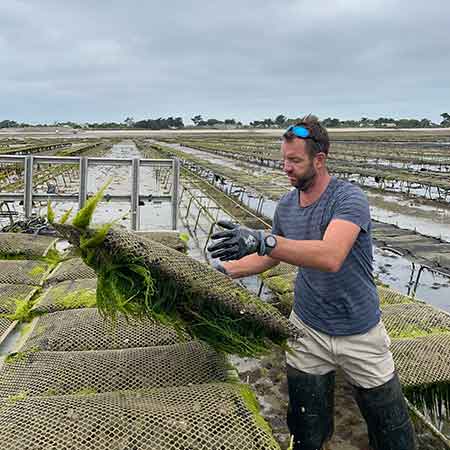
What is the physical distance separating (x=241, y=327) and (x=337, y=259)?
49cm

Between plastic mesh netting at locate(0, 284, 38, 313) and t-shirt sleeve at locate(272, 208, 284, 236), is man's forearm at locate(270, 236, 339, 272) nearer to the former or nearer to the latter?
t-shirt sleeve at locate(272, 208, 284, 236)

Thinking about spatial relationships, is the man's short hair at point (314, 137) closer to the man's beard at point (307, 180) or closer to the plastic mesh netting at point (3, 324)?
the man's beard at point (307, 180)

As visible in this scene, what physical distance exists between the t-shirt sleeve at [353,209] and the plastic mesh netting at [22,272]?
9.79ft

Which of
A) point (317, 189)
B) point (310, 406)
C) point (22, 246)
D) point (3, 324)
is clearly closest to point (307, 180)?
point (317, 189)

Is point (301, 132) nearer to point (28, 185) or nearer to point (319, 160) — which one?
point (319, 160)

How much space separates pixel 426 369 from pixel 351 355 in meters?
0.96

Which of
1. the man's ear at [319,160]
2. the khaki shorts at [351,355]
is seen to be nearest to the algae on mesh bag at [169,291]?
the khaki shorts at [351,355]

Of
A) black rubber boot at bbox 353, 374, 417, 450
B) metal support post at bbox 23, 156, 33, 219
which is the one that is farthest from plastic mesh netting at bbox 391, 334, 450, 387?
metal support post at bbox 23, 156, 33, 219

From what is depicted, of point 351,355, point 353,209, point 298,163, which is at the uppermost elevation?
point 298,163

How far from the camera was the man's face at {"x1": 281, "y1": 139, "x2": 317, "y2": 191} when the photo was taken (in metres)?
2.14

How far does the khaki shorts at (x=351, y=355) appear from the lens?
2.21 m

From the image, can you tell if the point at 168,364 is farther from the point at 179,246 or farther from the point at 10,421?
the point at 179,246

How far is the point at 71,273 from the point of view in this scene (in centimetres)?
434

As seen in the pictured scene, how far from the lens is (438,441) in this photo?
8.97 ft
